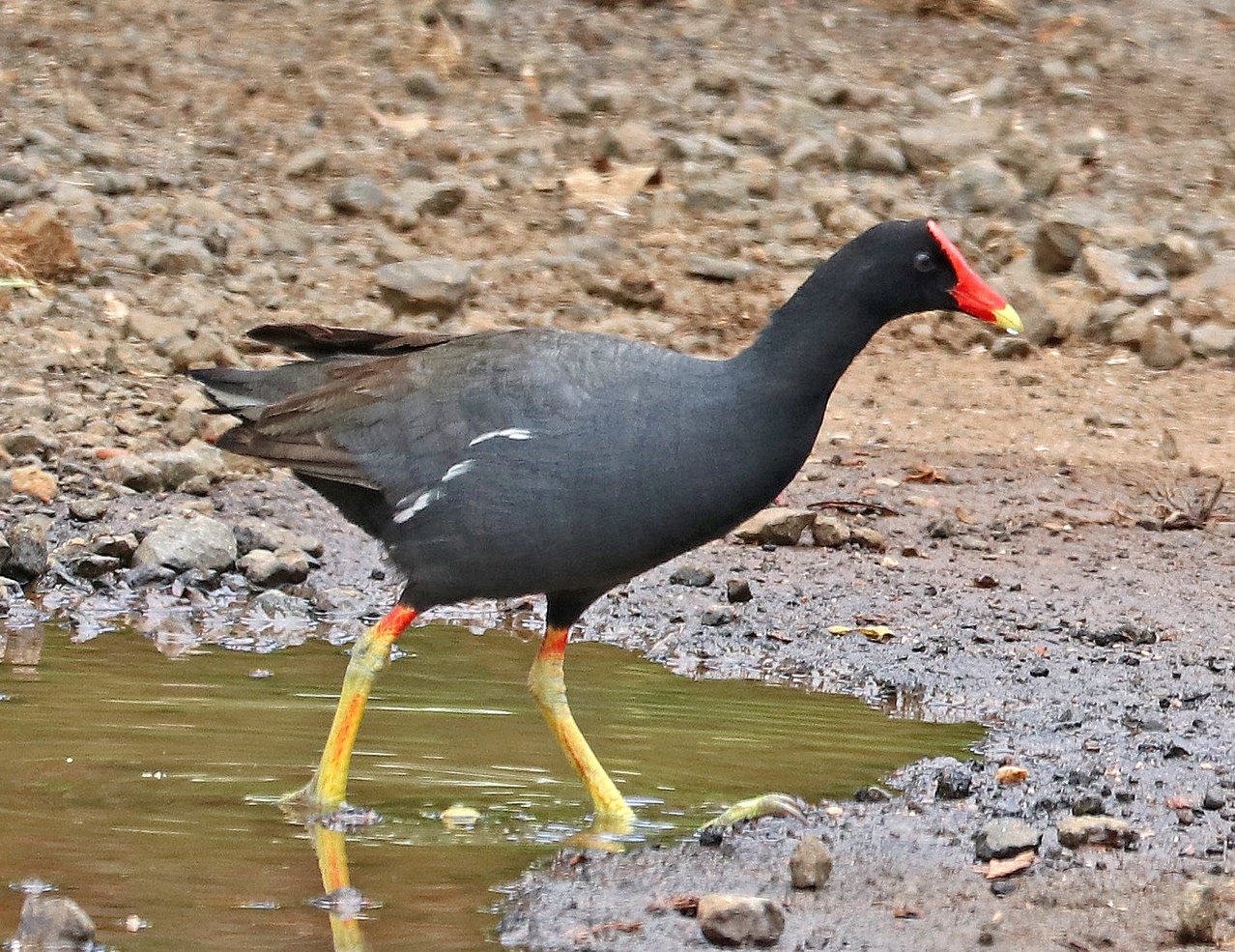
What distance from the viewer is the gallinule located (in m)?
5.04

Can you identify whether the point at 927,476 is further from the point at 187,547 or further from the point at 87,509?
the point at 87,509

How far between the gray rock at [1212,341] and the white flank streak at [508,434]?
20.8 ft

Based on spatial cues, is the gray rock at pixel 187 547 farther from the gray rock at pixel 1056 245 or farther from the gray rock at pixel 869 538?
the gray rock at pixel 1056 245

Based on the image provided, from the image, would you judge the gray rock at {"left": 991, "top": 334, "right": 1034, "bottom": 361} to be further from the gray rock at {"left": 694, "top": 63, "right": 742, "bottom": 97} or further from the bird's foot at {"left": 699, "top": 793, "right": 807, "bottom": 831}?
the bird's foot at {"left": 699, "top": 793, "right": 807, "bottom": 831}

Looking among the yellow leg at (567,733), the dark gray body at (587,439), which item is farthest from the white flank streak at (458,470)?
the yellow leg at (567,733)

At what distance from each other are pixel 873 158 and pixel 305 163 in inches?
133

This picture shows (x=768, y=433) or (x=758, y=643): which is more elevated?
(x=768, y=433)

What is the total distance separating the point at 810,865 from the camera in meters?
4.55

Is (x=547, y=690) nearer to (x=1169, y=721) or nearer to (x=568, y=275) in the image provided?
(x=1169, y=721)

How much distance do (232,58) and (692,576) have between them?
23.5 feet

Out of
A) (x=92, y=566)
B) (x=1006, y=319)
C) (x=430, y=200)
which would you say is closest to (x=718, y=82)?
(x=430, y=200)

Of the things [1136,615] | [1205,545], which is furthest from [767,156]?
[1136,615]

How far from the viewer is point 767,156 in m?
12.7

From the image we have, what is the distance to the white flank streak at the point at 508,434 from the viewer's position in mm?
5160
